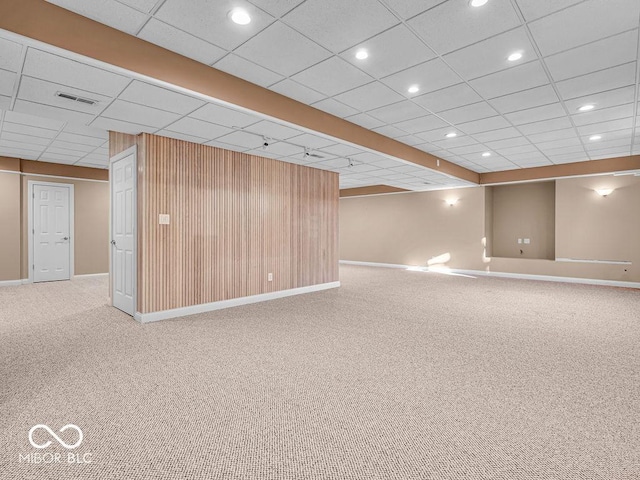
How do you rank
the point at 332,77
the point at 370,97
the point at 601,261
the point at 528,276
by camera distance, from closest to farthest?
1. the point at 332,77
2. the point at 370,97
3. the point at 601,261
4. the point at 528,276

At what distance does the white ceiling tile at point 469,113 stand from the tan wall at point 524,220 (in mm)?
5706

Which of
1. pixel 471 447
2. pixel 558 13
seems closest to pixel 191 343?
pixel 471 447

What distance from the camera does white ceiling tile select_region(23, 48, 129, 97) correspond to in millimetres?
2760

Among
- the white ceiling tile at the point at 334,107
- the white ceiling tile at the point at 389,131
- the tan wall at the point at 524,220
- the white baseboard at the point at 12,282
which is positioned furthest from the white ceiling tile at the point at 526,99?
the white baseboard at the point at 12,282

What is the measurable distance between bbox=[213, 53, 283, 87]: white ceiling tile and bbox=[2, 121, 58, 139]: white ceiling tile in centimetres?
387

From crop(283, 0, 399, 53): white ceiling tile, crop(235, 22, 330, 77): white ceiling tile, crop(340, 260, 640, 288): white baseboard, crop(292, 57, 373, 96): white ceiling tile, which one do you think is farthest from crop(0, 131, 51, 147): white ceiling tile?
crop(340, 260, 640, 288): white baseboard

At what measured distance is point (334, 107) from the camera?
183 inches

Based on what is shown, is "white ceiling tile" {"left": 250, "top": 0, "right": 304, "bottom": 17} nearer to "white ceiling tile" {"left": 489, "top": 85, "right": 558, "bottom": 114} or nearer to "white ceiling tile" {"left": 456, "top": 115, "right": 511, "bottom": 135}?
"white ceiling tile" {"left": 489, "top": 85, "right": 558, "bottom": 114}

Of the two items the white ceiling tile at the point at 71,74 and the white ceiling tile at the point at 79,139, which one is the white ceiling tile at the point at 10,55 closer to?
the white ceiling tile at the point at 71,74

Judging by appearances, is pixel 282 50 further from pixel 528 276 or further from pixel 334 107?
pixel 528 276

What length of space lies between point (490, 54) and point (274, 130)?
2.69 meters

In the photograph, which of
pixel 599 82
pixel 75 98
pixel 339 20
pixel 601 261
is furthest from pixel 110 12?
pixel 601 261

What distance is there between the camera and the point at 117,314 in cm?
500

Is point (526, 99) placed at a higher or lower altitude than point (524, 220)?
higher
